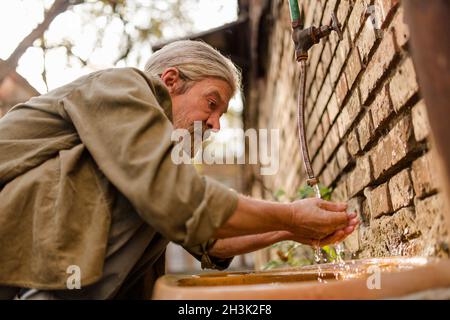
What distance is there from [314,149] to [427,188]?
172cm

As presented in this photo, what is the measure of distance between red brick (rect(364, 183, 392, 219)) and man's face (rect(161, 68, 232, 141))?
29.4 inches

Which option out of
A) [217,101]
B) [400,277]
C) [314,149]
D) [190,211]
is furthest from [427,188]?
[314,149]

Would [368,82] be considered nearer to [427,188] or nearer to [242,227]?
[427,188]

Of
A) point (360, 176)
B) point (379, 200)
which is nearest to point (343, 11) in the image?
point (360, 176)

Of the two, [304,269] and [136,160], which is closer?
[136,160]

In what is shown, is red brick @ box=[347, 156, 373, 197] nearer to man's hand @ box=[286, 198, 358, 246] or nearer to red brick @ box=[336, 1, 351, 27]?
man's hand @ box=[286, 198, 358, 246]

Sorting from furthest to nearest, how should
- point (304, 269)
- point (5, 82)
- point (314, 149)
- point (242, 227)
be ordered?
point (5, 82) → point (314, 149) → point (304, 269) → point (242, 227)

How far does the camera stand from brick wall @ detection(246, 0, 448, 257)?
4.03 feet

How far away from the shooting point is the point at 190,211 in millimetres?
1055

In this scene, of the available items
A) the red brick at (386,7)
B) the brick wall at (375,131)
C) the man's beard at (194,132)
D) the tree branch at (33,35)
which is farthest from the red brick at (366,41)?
the tree branch at (33,35)

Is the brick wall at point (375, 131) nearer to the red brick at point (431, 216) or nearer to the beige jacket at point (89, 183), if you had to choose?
the red brick at point (431, 216)

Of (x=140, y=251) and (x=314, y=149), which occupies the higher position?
(x=314, y=149)

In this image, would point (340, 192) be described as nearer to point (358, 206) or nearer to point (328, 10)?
point (358, 206)

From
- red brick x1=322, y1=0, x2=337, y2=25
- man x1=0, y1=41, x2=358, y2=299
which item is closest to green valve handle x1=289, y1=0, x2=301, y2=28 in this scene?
red brick x1=322, y1=0, x2=337, y2=25
